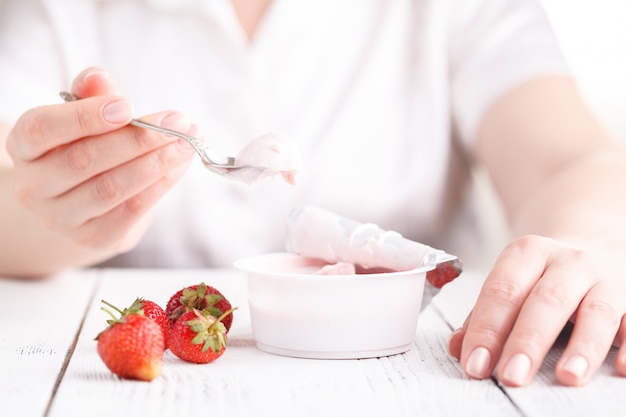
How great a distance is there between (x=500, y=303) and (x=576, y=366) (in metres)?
0.10

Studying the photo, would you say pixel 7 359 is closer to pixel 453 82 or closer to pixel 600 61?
pixel 453 82

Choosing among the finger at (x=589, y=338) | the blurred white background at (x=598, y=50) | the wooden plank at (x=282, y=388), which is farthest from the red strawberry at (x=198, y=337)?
the blurred white background at (x=598, y=50)

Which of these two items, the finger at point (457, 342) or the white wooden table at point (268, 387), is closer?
the white wooden table at point (268, 387)

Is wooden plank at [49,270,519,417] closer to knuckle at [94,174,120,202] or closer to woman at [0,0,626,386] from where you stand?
knuckle at [94,174,120,202]

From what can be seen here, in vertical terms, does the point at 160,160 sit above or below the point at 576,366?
above

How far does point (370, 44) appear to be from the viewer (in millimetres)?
1941

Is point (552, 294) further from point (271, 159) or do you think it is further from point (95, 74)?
point (95, 74)

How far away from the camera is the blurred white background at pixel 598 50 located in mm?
2701

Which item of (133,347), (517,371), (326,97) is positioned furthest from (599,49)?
(133,347)

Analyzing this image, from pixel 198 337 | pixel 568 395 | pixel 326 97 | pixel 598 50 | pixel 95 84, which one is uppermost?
pixel 598 50

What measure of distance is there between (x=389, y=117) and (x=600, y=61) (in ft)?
3.66

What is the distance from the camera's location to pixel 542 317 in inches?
33.1

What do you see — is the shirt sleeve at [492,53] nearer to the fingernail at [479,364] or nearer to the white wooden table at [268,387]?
the white wooden table at [268,387]

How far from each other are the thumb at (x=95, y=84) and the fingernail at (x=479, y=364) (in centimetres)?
63
